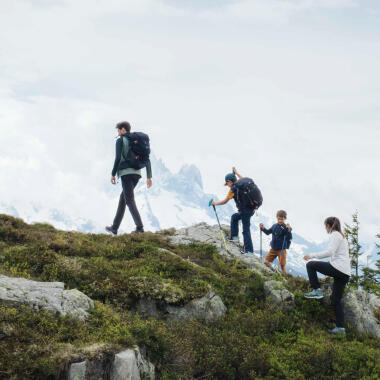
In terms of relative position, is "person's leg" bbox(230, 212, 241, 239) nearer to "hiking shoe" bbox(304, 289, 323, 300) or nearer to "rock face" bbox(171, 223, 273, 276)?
"rock face" bbox(171, 223, 273, 276)

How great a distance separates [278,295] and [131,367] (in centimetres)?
595

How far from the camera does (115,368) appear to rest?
276 inches

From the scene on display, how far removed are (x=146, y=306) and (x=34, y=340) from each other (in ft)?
12.8

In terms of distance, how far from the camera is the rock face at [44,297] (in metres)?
7.95

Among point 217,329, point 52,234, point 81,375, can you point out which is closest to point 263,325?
point 217,329

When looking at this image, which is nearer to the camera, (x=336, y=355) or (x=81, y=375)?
(x=81, y=375)

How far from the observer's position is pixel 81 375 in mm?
6648

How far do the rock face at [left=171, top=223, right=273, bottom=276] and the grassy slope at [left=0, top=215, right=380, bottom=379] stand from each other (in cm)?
69

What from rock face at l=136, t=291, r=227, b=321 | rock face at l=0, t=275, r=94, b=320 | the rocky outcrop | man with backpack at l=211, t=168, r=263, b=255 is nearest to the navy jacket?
man with backpack at l=211, t=168, r=263, b=255

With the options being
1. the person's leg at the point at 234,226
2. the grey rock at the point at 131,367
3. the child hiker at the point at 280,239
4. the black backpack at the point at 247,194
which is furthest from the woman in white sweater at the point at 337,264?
the person's leg at the point at 234,226

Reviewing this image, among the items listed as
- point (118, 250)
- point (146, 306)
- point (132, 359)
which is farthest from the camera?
point (118, 250)

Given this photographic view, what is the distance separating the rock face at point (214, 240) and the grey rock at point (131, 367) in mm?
6730

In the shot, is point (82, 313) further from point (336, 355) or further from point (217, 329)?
point (336, 355)

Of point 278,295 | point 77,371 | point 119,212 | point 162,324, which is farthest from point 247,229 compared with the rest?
point 77,371
